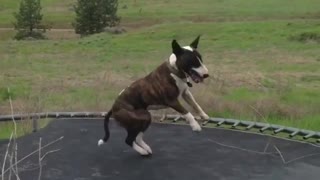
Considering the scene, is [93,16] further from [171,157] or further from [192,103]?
[192,103]

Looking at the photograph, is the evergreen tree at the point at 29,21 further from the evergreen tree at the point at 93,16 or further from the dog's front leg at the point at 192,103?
the dog's front leg at the point at 192,103

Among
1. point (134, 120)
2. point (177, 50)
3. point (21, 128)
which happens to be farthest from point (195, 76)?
point (21, 128)

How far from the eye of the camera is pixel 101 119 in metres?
5.30

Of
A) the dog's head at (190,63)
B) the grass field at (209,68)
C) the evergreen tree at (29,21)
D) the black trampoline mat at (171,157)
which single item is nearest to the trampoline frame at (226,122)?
the black trampoline mat at (171,157)

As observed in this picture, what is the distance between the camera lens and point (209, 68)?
29.1 feet

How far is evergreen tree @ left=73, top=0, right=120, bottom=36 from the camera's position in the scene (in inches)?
695

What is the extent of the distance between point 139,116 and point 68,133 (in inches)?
46.6

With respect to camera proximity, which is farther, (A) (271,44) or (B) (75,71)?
(A) (271,44)

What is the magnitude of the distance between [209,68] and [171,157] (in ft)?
16.0

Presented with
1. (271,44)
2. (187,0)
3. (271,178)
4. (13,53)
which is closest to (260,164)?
(271,178)

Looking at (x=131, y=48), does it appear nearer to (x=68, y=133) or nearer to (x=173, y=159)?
(x=68, y=133)

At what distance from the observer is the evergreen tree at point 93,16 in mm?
17641

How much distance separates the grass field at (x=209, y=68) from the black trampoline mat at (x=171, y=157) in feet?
2.72

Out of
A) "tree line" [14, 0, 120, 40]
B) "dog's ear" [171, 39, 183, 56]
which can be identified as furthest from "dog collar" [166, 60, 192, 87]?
"tree line" [14, 0, 120, 40]
